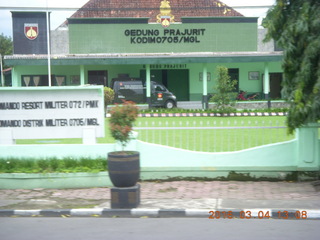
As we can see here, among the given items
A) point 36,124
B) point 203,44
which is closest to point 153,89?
point 203,44

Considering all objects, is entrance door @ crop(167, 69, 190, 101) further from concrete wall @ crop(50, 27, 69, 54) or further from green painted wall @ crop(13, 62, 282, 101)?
concrete wall @ crop(50, 27, 69, 54)

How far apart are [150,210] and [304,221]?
8.07 feet

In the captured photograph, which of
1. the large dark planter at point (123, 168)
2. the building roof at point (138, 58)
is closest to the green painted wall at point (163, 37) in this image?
the building roof at point (138, 58)

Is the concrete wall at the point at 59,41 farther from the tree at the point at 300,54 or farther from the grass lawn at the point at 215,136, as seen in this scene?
the tree at the point at 300,54

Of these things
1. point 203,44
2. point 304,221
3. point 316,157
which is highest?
point 203,44

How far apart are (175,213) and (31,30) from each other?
24.8 m

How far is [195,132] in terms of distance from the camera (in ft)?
31.3

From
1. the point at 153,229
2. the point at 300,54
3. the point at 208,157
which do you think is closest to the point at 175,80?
the point at 208,157

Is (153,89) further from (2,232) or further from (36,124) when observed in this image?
(2,232)

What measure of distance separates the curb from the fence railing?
256 cm

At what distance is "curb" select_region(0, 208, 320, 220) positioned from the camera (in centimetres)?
702
